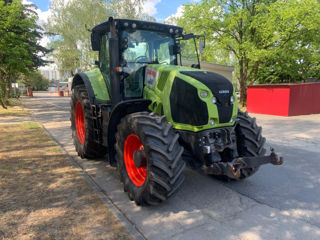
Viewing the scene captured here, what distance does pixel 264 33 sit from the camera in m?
14.8

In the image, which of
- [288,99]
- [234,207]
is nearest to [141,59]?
[234,207]

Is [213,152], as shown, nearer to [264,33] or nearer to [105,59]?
[105,59]

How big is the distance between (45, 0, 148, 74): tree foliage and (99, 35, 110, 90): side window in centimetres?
2119

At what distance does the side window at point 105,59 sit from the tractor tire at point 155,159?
1634 mm

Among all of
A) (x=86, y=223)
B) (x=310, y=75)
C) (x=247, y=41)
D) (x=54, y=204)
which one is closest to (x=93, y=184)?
(x=54, y=204)

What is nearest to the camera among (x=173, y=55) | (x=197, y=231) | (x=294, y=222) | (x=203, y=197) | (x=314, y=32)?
(x=197, y=231)

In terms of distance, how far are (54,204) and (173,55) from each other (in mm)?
3169

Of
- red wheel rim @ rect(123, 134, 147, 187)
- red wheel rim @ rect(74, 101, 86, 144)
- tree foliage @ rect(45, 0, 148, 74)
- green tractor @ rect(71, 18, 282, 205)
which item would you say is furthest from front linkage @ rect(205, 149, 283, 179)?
tree foliage @ rect(45, 0, 148, 74)

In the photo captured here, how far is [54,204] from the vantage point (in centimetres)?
338

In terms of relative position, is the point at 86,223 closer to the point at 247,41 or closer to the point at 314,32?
the point at 247,41

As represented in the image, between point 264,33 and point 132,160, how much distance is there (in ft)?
46.4

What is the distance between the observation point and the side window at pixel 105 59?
4.64m

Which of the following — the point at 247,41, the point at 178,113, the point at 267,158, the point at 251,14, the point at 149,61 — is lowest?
the point at 267,158

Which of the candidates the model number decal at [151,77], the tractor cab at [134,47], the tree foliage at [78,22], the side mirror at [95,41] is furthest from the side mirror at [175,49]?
the tree foliage at [78,22]
